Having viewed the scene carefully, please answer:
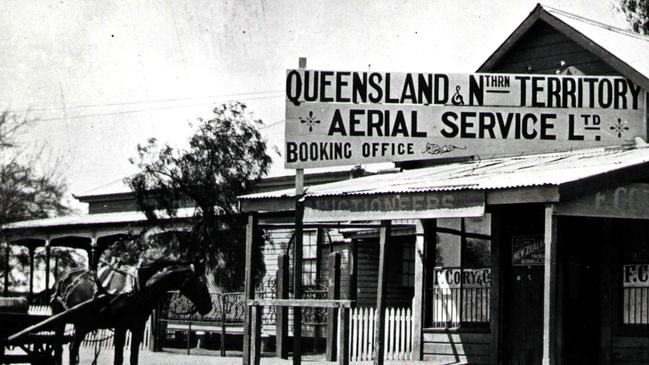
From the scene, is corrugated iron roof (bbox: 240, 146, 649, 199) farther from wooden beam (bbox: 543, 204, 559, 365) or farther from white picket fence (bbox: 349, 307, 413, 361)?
white picket fence (bbox: 349, 307, 413, 361)

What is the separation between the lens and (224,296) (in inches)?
966

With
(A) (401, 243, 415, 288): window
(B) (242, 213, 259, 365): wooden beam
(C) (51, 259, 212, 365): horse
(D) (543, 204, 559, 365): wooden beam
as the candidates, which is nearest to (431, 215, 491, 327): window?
(B) (242, 213, 259, 365): wooden beam

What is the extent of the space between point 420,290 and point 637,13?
21565 mm

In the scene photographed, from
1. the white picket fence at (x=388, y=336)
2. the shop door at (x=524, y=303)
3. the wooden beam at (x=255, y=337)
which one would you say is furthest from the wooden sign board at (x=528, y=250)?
the wooden beam at (x=255, y=337)

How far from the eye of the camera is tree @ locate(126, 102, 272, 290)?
26781 millimetres

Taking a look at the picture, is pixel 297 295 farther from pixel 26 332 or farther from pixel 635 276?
pixel 635 276

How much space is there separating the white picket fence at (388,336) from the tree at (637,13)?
2031 cm

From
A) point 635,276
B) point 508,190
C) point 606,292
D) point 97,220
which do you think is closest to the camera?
point 508,190

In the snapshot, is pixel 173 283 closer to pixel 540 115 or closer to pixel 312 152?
pixel 312 152

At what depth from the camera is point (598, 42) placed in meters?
17.9

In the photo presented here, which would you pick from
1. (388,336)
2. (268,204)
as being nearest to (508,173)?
(268,204)

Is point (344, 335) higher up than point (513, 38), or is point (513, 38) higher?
point (513, 38)

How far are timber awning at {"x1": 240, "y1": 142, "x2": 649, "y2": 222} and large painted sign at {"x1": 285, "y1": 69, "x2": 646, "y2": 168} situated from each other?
0.45m

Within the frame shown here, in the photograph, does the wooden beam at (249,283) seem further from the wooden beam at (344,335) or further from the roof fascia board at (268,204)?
the wooden beam at (344,335)
